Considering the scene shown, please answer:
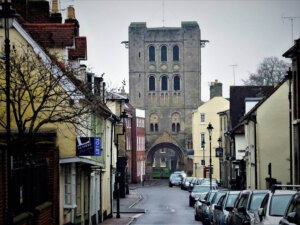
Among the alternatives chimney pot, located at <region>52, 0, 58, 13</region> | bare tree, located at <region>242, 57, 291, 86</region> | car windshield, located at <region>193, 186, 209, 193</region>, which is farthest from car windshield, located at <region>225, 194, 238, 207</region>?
bare tree, located at <region>242, 57, 291, 86</region>

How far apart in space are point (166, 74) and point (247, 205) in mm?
97747

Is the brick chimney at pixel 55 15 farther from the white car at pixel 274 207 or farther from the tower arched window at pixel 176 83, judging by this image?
the tower arched window at pixel 176 83

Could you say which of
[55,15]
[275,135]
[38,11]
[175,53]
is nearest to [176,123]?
[175,53]

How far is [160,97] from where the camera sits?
387 feet

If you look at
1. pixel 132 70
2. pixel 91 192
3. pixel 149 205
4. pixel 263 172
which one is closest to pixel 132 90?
pixel 132 70

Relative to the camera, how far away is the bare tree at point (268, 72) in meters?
86.9

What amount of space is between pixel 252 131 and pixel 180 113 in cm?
6947

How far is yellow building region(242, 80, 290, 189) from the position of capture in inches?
1748

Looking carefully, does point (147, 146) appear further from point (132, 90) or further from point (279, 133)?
point (279, 133)

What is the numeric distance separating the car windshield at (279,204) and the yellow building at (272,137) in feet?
88.6

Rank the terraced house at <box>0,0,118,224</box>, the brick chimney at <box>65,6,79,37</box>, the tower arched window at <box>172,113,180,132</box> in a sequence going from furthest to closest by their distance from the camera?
the tower arched window at <box>172,113,180,132</box> < the brick chimney at <box>65,6,79,37</box> < the terraced house at <box>0,0,118,224</box>

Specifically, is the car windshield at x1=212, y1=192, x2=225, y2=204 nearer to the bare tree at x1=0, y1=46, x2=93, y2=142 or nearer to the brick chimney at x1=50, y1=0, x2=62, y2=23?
the bare tree at x1=0, y1=46, x2=93, y2=142

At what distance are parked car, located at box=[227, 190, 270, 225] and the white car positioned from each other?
2000 millimetres

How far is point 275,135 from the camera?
148 feet
